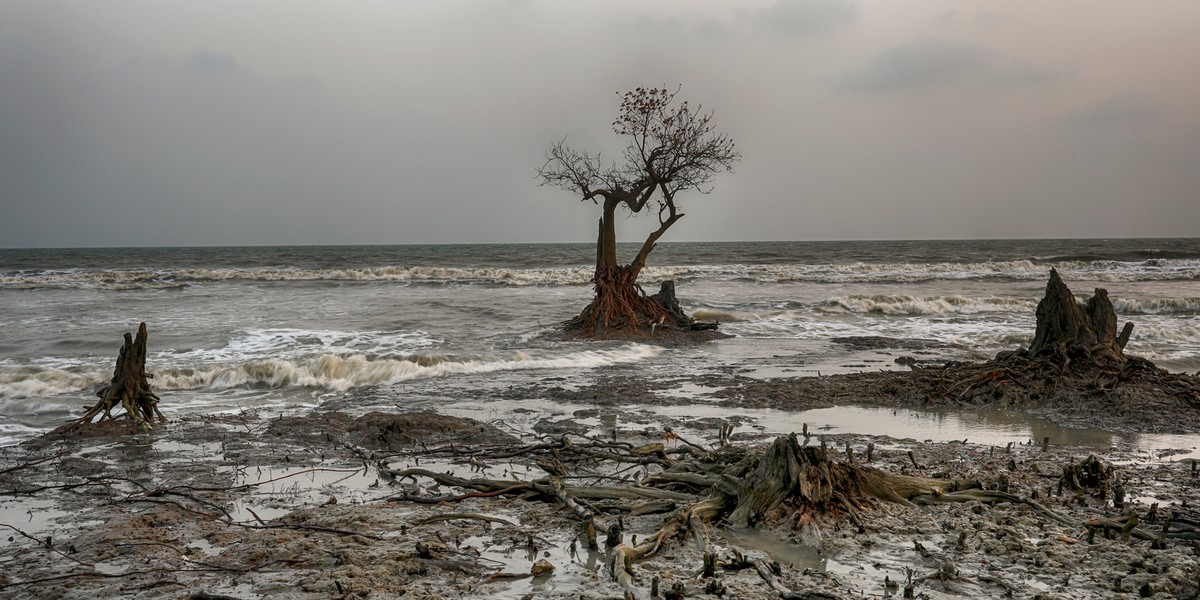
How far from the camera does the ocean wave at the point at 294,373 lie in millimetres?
10375

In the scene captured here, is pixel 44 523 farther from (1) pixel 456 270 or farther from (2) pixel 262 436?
(1) pixel 456 270

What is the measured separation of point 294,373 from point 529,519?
24.8 ft

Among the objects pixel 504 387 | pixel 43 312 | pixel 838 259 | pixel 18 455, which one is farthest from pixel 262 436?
pixel 838 259

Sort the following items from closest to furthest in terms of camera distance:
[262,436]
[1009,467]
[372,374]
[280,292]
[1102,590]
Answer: [1102,590], [1009,467], [262,436], [372,374], [280,292]

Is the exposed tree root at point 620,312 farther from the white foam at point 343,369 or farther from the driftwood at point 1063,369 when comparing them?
the driftwood at point 1063,369

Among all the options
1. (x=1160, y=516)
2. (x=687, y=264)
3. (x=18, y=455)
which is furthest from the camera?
(x=687, y=264)

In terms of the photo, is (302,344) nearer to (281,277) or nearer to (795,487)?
(795,487)

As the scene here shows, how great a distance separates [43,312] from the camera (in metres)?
21.6

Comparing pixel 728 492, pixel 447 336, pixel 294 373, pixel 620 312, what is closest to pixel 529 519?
pixel 728 492

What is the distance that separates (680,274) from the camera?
41.5 metres

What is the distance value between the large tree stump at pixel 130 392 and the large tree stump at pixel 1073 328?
964 centimetres

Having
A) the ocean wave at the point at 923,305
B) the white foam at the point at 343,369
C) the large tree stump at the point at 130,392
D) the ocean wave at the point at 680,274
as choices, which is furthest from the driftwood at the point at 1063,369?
the ocean wave at the point at 680,274

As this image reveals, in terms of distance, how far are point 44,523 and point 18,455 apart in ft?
8.12

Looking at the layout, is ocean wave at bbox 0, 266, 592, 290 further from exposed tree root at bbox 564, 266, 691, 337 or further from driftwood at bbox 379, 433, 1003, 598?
driftwood at bbox 379, 433, 1003, 598
